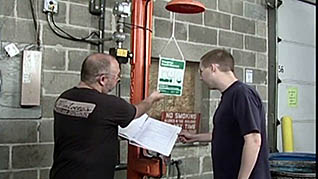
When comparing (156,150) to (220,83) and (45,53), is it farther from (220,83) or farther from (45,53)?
(45,53)

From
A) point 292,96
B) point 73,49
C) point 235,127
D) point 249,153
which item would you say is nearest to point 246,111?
point 235,127

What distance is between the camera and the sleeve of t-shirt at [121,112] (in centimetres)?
247

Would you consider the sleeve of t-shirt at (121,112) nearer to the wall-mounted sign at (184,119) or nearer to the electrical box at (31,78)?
the electrical box at (31,78)

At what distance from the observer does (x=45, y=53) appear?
3014 millimetres

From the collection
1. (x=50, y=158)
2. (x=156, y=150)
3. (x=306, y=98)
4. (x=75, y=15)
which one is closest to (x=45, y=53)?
(x=75, y=15)

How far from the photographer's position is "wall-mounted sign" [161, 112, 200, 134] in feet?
12.1

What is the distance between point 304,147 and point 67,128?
303 cm

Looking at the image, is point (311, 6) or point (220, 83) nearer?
point (220, 83)

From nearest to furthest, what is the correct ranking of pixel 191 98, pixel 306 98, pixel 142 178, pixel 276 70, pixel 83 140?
pixel 83 140 < pixel 142 178 < pixel 191 98 < pixel 276 70 < pixel 306 98

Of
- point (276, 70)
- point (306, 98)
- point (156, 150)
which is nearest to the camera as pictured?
point (156, 150)

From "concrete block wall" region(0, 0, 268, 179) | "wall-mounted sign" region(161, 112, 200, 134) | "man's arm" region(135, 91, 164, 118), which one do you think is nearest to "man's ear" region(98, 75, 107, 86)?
"man's arm" region(135, 91, 164, 118)

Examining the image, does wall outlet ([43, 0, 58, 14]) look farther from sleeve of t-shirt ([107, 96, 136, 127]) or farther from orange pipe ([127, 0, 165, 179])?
sleeve of t-shirt ([107, 96, 136, 127])

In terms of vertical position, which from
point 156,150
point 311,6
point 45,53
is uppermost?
point 311,6

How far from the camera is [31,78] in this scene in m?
2.89
